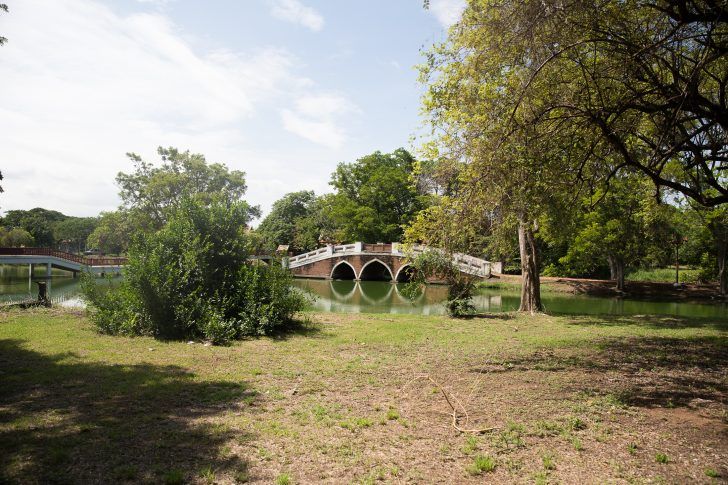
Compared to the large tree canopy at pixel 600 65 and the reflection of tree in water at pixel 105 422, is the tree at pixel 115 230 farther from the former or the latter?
the large tree canopy at pixel 600 65

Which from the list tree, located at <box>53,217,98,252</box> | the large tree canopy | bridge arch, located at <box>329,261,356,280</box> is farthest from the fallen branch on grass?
tree, located at <box>53,217,98,252</box>

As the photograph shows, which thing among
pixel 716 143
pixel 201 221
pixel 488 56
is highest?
pixel 488 56

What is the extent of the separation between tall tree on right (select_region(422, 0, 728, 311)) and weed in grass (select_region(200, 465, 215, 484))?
5375mm

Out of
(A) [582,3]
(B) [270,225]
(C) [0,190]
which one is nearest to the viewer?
(A) [582,3]

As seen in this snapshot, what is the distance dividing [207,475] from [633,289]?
32.6 m

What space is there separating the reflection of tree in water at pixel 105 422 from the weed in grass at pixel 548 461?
2369 millimetres

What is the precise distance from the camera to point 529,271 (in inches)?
597

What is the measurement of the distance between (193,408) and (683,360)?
717 centimetres

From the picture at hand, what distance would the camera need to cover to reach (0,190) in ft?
29.4

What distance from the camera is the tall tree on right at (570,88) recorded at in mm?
6387

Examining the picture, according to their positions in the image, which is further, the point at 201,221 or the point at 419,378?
the point at 201,221

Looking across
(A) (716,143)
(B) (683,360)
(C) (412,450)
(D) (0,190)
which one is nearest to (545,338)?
(B) (683,360)

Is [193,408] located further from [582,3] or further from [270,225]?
[270,225]

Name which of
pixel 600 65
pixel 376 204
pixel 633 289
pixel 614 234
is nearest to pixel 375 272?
pixel 376 204
